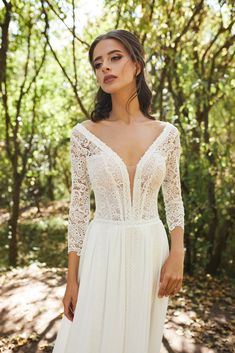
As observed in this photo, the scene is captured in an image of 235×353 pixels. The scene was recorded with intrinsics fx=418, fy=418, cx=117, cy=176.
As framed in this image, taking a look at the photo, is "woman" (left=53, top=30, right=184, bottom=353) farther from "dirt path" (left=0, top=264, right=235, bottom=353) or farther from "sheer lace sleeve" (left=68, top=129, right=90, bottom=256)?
"dirt path" (left=0, top=264, right=235, bottom=353)

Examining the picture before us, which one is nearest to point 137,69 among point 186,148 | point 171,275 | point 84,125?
point 84,125

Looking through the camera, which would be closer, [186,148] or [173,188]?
[173,188]

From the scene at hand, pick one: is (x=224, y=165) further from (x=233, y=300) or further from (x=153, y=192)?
(x=153, y=192)

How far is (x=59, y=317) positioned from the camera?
4383 mm

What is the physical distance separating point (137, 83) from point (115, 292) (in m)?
1.12

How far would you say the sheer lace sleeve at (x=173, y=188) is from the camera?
7.25 ft

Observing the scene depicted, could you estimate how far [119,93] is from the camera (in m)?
2.24

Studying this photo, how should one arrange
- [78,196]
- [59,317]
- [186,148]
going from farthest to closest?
[186,148]
[59,317]
[78,196]

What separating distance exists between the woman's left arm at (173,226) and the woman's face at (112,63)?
0.40 m

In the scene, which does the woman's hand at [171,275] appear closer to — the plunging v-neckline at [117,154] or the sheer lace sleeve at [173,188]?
the sheer lace sleeve at [173,188]

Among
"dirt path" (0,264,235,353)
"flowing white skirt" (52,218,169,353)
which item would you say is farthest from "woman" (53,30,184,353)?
"dirt path" (0,264,235,353)

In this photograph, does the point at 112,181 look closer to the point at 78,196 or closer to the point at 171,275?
the point at 78,196

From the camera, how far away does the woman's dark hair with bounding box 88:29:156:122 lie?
2145 mm

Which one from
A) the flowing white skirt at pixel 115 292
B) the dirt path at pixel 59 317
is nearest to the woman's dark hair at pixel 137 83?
the flowing white skirt at pixel 115 292
